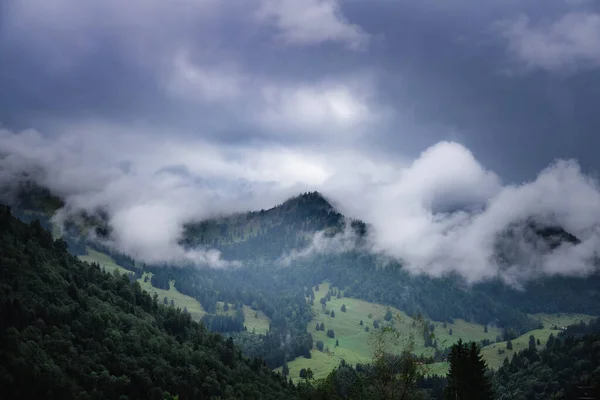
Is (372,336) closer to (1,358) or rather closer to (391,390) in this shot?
(391,390)

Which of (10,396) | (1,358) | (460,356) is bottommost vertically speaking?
(10,396)

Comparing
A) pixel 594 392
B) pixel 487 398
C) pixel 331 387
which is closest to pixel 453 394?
pixel 487 398

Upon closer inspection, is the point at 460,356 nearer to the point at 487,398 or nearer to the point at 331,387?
the point at 487,398

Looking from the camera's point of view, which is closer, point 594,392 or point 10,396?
point 594,392

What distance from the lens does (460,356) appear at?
14062cm

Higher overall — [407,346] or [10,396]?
[407,346]

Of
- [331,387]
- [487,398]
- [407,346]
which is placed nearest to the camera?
[407,346]

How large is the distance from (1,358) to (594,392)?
659 feet

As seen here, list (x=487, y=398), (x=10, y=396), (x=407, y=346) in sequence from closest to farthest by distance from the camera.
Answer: (x=407, y=346) → (x=487, y=398) → (x=10, y=396)

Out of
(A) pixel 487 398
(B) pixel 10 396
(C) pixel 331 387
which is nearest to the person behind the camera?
(A) pixel 487 398

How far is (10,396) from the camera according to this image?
194875 millimetres

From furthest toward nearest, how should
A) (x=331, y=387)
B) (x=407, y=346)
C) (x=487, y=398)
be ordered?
1. (x=331, y=387)
2. (x=487, y=398)
3. (x=407, y=346)

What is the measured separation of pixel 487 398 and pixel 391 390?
45.5 m

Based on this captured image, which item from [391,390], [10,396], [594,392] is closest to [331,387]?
[391,390]
